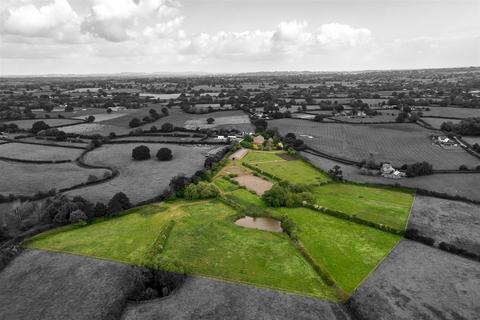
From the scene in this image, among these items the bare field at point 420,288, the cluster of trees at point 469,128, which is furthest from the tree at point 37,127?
the cluster of trees at point 469,128

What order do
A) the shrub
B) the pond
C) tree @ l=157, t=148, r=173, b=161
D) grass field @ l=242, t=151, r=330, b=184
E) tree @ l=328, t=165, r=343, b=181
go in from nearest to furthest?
the shrub → the pond → tree @ l=328, t=165, r=343, b=181 → grass field @ l=242, t=151, r=330, b=184 → tree @ l=157, t=148, r=173, b=161

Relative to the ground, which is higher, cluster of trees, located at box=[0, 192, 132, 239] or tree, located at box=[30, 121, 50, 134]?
tree, located at box=[30, 121, 50, 134]

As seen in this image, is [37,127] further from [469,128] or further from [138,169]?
[469,128]

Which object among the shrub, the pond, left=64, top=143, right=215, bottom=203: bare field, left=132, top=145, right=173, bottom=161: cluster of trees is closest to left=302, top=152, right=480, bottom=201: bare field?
the pond

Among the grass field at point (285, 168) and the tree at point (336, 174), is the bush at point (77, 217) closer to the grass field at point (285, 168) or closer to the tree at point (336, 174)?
the grass field at point (285, 168)

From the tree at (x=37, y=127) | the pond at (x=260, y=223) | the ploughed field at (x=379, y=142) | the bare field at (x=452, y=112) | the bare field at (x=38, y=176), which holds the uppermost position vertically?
the tree at (x=37, y=127)

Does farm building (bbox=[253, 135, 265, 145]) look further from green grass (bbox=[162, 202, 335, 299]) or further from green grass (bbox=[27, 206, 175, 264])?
green grass (bbox=[27, 206, 175, 264])
